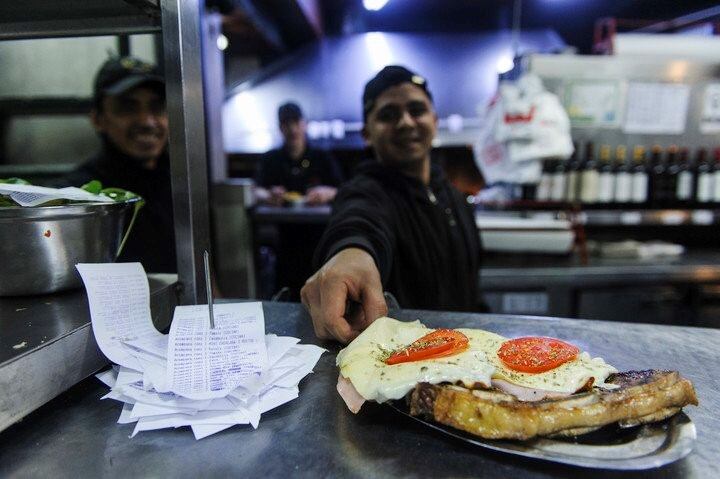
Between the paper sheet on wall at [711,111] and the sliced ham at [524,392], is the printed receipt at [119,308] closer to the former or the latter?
the sliced ham at [524,392]

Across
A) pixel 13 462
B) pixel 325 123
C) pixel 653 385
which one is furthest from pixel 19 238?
pixel 325 123

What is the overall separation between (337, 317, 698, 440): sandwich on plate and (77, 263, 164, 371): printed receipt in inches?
15.3

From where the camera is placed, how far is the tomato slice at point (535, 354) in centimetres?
74

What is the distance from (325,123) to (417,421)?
18.2ft

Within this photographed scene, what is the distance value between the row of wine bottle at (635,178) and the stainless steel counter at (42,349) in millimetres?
2806

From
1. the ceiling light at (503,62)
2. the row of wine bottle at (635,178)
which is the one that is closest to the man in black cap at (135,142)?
the row of wine bottle at (635,178)

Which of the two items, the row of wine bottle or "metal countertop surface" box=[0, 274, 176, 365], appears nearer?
"metal countertop surface" box=[0, 274, 176, 365]

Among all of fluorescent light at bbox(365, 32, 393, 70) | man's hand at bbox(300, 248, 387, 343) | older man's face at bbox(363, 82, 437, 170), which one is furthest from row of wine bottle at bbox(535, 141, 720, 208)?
fluorescent light at bbox(365, 32, 393, 70)

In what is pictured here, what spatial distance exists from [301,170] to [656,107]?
10.0ft

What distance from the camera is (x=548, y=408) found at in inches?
23.3

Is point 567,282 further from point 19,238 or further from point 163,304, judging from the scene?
point 19,238

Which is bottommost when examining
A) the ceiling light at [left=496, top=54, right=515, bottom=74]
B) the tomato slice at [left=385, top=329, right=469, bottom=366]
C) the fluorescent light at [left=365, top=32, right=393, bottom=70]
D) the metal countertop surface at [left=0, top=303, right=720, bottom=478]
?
the metal countertop surface at [left=0, top=303, right=720, bottom=478]

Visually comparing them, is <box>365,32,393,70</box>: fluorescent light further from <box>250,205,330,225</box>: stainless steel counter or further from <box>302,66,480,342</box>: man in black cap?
<box>302,66,480,342</box>: man in black cap

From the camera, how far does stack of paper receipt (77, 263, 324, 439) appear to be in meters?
0.68
